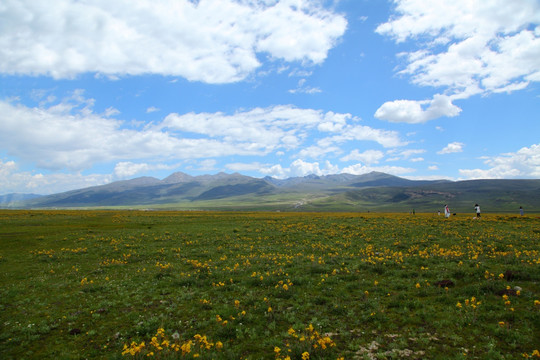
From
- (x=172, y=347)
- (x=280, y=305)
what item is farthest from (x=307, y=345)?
(x=172, y=347)

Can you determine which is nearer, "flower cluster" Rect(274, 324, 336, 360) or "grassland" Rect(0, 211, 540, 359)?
"flower cluster" Rect(274, 324, 336, 360)

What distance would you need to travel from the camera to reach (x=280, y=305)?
43.0 feet

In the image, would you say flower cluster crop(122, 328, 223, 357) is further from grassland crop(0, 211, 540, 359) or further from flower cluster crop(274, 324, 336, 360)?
flower cluster crop(274, 324, 336, 360)

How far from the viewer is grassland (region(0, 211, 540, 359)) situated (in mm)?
9398

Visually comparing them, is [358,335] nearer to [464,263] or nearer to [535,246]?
[464,263]

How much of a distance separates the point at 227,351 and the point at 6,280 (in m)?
19.7

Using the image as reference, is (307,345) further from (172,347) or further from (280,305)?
(172,347)

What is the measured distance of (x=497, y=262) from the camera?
17750mm

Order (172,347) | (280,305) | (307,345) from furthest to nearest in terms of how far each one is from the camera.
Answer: (280,305)
(172,347)
(307,345)

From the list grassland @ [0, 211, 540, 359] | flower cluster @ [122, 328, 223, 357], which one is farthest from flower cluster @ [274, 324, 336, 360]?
flower cluster @ [122, 328, 223, 357]

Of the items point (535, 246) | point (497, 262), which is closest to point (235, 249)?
point (497, 262)

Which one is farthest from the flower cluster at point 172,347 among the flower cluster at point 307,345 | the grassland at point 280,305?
the flower cluster at point 307,345

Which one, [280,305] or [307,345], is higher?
[307,345]

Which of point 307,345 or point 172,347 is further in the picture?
point 172,347
